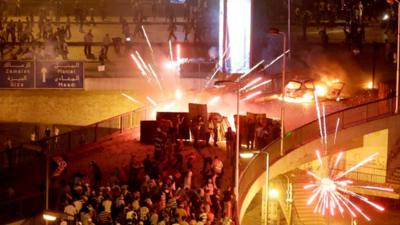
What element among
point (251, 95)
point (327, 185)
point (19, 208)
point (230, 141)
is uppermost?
point (251, 95)

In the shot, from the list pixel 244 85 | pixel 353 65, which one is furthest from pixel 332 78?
pixel 244 85

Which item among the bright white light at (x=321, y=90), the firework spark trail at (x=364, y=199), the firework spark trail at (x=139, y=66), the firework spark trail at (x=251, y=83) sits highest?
the firework spark trail at (x=139, y=66)

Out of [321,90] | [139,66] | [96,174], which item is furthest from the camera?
[139,66]

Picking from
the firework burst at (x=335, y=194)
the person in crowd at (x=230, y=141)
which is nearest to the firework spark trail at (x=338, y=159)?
the firework burst at (x=335, y=194)

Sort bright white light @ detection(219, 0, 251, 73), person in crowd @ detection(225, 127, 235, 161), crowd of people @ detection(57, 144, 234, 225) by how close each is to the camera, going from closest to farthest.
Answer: crowd of people @ detection(57, 144, 234, 225)
person in crowd @ detection(225, 127, 235, 161)
bright white light @ detection(219, 0, 251, 73)

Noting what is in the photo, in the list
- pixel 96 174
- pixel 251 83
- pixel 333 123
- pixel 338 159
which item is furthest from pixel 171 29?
pixel 96 174

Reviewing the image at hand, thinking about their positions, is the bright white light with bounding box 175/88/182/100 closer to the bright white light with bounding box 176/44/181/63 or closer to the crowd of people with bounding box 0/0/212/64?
the bright white light with bounding box 176/44/181/63

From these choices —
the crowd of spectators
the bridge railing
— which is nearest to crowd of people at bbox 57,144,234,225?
the crowd of spectators

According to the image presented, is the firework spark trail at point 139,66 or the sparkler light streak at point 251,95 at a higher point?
the firework spark trail at point 139,66

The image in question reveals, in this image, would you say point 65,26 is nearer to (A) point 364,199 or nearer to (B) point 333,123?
(B) point 333,123

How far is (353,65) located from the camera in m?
42.2

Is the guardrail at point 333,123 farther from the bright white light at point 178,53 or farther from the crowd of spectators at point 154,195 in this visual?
the bright white light at point 178,53

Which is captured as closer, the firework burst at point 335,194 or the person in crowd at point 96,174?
the person in crowd at point 96,174

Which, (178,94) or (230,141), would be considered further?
(178,94)
